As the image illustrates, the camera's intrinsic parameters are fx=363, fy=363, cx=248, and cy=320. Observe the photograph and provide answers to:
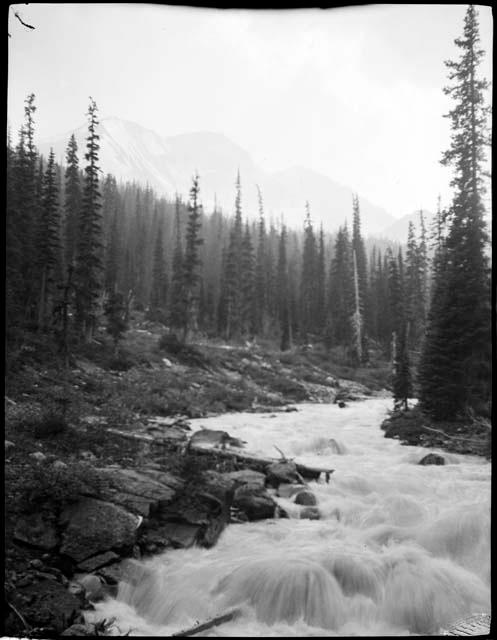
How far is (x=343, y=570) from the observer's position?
4523mm

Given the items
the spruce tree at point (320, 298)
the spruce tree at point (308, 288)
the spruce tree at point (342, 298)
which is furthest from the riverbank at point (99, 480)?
the spruce tree at point (308, 288)

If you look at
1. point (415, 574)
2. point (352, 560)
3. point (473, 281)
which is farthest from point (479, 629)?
point (473, 281)

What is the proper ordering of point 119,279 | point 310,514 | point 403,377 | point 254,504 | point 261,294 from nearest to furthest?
point 254,504 < point 310,514 < point 403,377 < point 119,279 < point 261,294

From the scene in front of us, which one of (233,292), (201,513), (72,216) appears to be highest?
(233,292)

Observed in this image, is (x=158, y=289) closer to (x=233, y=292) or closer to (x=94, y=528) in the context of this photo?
(x=233, y=292)

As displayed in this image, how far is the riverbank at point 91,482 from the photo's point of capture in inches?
155

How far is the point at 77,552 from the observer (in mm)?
4250

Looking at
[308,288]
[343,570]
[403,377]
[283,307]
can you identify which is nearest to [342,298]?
[283,307]

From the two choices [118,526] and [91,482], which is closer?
[118,526]

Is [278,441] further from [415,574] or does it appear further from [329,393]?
[329,393]

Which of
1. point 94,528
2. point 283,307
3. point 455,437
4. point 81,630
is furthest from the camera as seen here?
point 283,307

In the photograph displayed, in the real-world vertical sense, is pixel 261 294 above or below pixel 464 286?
above

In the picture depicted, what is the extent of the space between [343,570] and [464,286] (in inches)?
221

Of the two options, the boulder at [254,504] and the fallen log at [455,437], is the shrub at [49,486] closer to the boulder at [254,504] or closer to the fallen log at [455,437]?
the boulder at [254,504]
